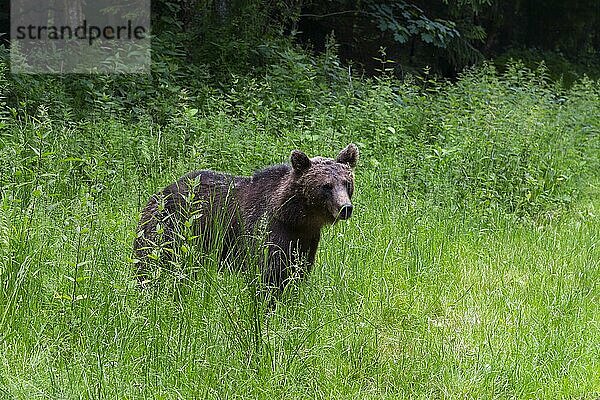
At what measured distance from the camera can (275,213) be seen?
5.85 meters

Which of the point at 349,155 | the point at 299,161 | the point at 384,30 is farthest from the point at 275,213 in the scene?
→ the point at 384,30

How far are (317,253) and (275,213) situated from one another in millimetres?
662

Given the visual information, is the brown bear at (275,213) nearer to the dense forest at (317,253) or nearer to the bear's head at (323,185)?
the bear's head at (323,185)

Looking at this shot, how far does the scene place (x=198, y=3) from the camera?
13141 millimetres

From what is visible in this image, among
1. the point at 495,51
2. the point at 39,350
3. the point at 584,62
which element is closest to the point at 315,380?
the point at 39,350

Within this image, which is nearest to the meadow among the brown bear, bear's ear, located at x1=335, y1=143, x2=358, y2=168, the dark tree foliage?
the brown bear

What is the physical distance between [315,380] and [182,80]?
809 cm

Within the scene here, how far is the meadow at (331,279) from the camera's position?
14.4ft

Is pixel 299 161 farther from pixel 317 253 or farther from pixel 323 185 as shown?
pixel 317 253

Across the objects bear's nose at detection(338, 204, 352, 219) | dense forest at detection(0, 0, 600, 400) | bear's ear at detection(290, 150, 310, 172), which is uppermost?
bear's ear at detection(290, 150, 310, 172)

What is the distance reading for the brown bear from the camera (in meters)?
5.58

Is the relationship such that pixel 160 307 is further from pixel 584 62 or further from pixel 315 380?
pixel 584 62

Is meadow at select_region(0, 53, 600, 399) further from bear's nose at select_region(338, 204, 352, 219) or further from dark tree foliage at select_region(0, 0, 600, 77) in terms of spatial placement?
dark tree foliage at select_region(0, 0, 600, 77)

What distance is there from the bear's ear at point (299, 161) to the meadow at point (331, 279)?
0.70 m
